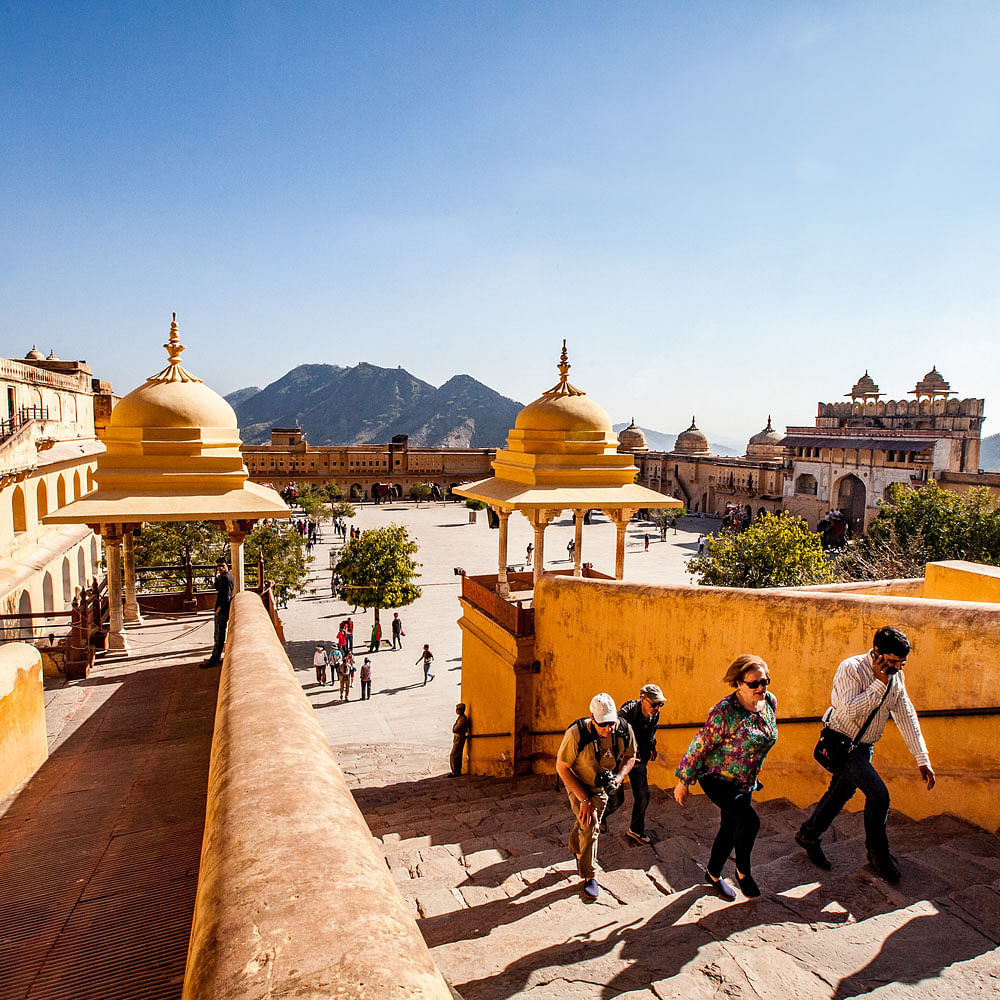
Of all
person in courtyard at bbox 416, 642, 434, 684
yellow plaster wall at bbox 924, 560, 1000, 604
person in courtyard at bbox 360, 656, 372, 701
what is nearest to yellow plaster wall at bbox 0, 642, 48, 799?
yellow plaster wall at bbox 924, 560, 1000, 604

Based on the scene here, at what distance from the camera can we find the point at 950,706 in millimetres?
4234

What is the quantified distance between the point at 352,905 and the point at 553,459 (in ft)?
30.5

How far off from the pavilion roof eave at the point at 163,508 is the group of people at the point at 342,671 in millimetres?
5998

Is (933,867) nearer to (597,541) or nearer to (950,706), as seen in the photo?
(950,706)

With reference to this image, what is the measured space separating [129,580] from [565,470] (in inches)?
240

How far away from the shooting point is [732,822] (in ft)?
11.7

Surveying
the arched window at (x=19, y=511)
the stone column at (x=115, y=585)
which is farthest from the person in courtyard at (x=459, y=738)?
the arched window at (x=19, y=511)

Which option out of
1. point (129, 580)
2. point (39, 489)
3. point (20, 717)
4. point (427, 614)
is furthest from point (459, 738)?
point (39, 489)

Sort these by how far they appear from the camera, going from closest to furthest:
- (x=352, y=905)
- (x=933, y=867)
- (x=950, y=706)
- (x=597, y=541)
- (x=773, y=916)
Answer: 1. (x=352, y=905)
2. (x=773, y=916)
3. (x=933, y=867)
4. (x=950, y=706)
5. (x=597, y=541)

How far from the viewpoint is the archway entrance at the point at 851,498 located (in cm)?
3991

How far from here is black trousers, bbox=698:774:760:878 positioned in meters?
3.52

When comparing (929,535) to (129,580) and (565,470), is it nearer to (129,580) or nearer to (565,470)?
(565,470)

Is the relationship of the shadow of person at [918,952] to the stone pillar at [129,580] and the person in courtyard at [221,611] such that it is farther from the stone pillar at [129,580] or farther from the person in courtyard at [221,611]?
the stone pillar at [129,580]

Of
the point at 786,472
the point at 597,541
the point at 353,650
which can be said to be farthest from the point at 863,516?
the point at 353,650
